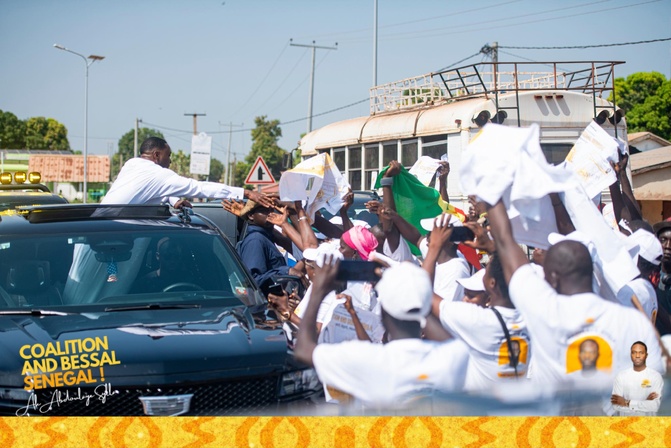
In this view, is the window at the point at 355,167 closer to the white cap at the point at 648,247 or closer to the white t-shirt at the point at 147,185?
the white t-shirt at the point at 147,185

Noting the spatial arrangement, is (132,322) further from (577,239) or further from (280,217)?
(577,239)

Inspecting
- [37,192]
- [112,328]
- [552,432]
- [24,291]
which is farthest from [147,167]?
[37,192]

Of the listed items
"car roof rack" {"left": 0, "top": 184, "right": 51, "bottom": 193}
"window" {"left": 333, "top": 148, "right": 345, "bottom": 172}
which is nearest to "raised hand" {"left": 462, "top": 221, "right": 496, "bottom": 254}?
"window" {"left": 333, "top": 148, "right": 345, "bottom": 172}

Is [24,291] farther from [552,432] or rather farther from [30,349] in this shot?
[552,432]

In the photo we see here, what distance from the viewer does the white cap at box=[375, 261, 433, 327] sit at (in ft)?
10.1

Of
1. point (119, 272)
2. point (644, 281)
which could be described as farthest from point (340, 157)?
point (644, 281)

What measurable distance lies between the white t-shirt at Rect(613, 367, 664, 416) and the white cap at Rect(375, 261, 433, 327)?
0.81 meters

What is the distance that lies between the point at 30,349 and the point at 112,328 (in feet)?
1.25

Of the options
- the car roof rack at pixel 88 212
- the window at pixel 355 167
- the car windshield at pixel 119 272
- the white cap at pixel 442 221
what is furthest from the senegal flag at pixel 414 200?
the window at pixel 355 167

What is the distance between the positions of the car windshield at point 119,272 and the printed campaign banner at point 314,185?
2.27 feet

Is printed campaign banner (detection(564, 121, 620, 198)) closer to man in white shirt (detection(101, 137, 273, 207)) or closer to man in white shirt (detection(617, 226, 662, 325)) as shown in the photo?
man in white shirt (detection(617, 226, 662, 325))

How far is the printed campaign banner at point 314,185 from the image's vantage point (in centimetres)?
415

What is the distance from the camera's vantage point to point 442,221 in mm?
3430

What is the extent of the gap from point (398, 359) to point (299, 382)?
0.55m
